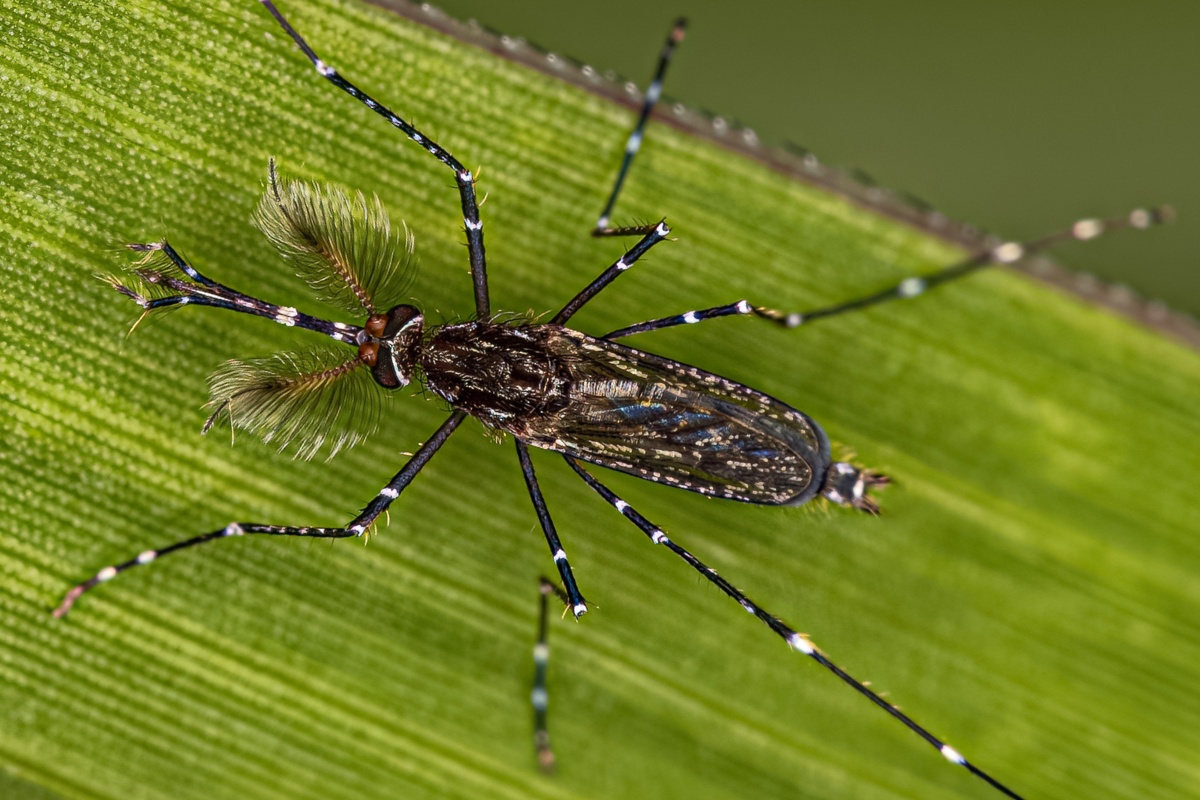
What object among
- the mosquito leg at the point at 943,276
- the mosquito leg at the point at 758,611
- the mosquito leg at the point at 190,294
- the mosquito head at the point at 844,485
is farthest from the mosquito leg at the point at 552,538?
the mosquito leg at the point at 943,276

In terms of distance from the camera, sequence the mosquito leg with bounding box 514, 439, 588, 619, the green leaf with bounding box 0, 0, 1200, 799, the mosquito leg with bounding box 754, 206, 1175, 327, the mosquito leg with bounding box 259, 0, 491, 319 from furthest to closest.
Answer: the mosquito leg with bounding box 754, 206, 1175, 327 < the green leaf with bounding box 0, 0, 1200, 799 < the mosquito leg with bounding box 514, 439, 588, 619 < the mosquito leg with bounding box 259, 0, 491, 319

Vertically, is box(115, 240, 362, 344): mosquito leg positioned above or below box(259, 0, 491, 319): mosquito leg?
below

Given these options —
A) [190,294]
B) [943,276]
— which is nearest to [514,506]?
[190,294]

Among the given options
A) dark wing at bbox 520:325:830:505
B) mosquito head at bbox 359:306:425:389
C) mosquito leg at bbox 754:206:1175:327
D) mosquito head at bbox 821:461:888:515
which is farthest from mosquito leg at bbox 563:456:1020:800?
mosquito leg at bbox 754:206:1175:327

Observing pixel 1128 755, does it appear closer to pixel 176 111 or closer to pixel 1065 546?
pixel 1065 546

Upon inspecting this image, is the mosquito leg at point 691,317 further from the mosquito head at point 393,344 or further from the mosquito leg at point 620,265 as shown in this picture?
the mosquito head at point 393,344

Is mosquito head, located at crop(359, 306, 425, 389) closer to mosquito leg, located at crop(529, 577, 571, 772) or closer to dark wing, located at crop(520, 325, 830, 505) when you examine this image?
dark wing, located at crop(520, 325, 830, 505)
